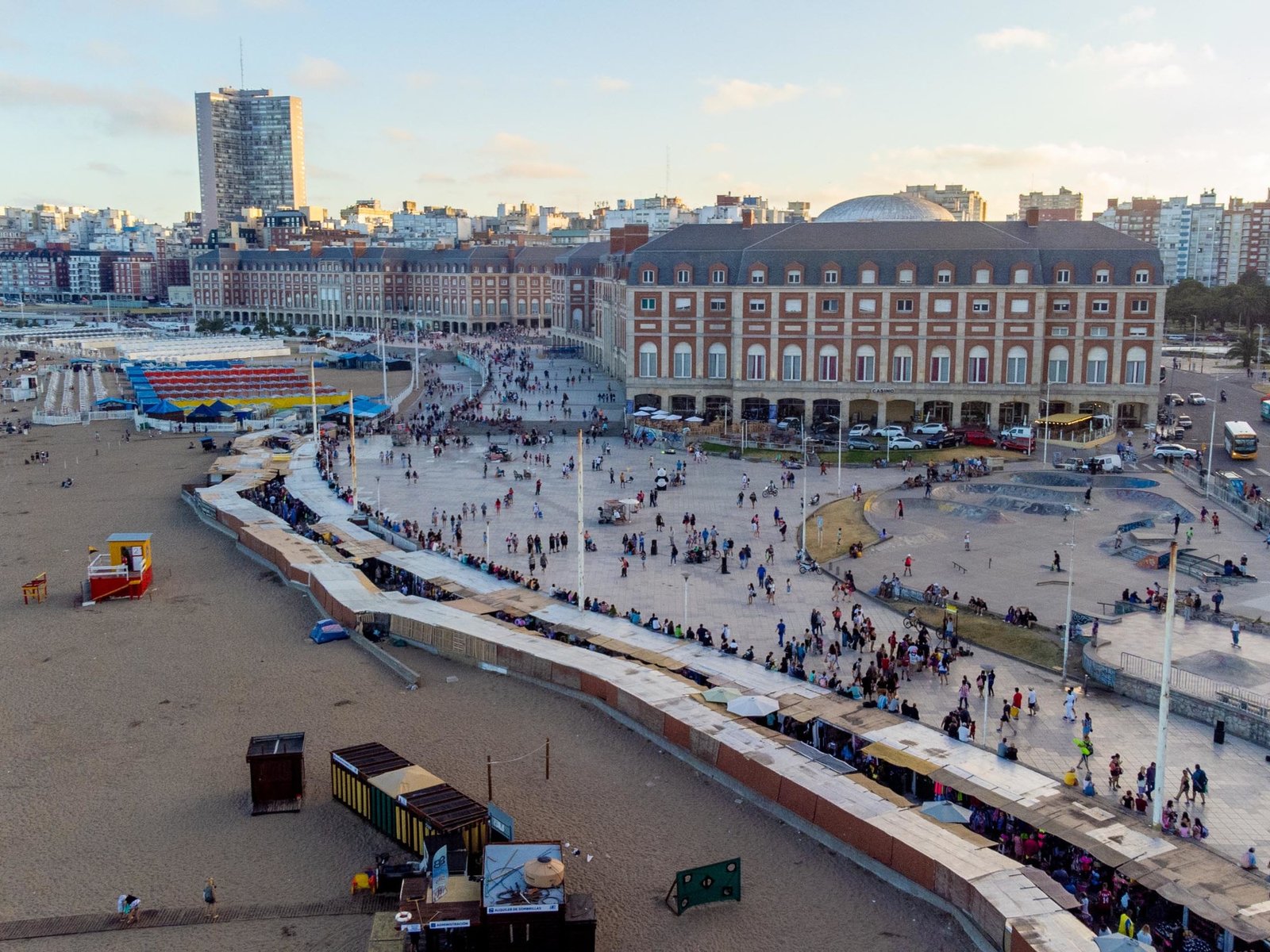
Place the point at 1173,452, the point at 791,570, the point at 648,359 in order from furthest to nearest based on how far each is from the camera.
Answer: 1. the point at 648,359
2. the point at 1173,452
3. the point at 791,570

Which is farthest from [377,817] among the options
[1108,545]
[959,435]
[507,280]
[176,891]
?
[507,280]

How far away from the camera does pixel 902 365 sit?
6831cm

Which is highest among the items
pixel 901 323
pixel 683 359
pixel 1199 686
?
pixel 901 323

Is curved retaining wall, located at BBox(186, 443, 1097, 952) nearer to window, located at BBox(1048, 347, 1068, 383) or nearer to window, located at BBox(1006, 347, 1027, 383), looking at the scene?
window, located at BBox(1006, 347, 1027, 383)

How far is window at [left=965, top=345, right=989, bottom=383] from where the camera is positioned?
6731 centimetres

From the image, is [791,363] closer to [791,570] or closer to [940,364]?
[940,364]

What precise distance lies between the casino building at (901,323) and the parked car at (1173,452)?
8772 mm

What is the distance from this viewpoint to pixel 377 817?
2066cm

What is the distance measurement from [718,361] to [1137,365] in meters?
23.8

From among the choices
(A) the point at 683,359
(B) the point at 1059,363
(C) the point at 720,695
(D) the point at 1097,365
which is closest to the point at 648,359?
(A) the point at 683,359

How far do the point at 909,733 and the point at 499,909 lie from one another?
33.5 feet

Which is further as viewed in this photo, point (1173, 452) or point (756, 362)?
point (756, 362)

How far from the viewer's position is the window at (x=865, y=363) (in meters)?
68.5

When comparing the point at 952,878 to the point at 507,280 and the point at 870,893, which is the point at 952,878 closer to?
the point at 870,893
